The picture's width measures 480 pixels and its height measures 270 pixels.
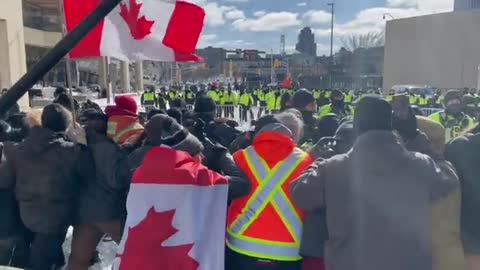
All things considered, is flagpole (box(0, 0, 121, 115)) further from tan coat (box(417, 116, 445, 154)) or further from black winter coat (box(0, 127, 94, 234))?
tan coat (box(417, 116, 445, 154))

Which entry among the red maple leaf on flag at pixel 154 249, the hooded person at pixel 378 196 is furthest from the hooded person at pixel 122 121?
the hooded person at pixel 378 196

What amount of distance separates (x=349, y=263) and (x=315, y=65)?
181ft

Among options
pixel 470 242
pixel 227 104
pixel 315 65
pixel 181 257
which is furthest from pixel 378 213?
pixel 315 65

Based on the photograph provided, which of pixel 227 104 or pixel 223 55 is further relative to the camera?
pixel 223 55

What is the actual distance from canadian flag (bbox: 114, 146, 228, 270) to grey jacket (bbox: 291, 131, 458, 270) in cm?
66

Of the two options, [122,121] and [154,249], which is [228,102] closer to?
[122,121]

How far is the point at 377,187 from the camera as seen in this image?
7.25ft

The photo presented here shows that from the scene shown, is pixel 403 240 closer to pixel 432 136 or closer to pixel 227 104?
pixel 432 136

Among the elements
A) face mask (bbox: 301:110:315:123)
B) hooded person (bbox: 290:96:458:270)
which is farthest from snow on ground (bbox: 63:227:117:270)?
hooded person (bbox: 290:96:458:270)

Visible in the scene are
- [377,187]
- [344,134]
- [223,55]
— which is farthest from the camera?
[223,55]

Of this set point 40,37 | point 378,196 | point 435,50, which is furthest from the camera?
point 435,50

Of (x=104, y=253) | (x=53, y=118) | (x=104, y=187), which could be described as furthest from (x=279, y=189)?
(x=104, y=253)

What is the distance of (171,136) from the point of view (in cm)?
282

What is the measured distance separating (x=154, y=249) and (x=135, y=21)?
2.44 meters
